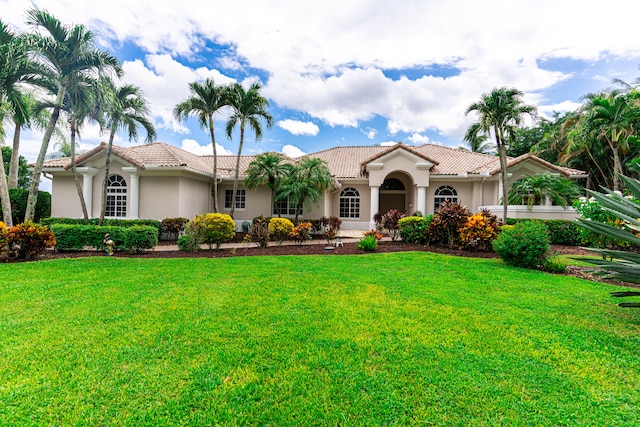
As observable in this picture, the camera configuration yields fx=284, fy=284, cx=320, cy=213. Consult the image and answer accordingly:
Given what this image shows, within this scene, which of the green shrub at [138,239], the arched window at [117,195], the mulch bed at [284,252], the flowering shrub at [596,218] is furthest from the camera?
the arched window at [117,195]

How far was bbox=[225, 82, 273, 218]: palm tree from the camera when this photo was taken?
1529cm

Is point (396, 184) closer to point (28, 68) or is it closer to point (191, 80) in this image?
point (191, 80)

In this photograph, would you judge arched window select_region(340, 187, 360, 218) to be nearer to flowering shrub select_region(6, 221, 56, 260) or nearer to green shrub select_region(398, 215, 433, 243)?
green shrub select_region(398, 215, 433, 243)

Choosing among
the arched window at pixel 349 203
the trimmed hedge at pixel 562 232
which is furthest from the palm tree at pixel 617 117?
the arched window at pixel 349 203

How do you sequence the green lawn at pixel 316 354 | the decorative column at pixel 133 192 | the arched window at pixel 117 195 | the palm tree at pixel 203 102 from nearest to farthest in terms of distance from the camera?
the green lawn at pixel 316 354 < the palm tree at pixel 203 102 < the decorative column at pixel 133 192 < the arched window at pixel 117 195

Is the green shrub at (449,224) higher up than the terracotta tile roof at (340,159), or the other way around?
the terracotta tile roof at (340,159)

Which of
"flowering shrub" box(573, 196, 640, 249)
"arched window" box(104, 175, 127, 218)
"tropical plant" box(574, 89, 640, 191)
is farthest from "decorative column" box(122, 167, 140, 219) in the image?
"tropical plant" box(574, 89, 640, 191)

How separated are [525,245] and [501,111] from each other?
916cm

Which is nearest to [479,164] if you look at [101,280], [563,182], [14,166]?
[563,182]

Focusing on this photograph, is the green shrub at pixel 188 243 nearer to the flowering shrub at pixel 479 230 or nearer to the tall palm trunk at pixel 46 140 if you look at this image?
the tall palm trunk at pixel 46 140

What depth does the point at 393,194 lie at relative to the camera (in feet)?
78.4

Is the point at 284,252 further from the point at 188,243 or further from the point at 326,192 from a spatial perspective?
the point at 326,192

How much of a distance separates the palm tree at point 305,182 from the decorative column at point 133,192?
7928mm

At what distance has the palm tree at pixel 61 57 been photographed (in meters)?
11.3
